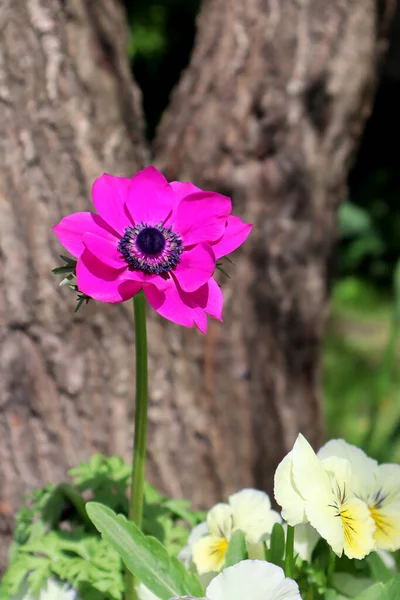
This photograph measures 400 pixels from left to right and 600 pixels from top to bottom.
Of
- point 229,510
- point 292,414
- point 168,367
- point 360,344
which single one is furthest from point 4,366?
point 360,344

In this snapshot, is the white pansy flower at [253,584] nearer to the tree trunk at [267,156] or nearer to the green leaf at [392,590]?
the green leaf at [392,590]

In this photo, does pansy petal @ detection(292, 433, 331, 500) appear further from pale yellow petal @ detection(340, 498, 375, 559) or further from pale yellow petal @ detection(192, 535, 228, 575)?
pale yellow petal @ detection(192, 535, 228, 575)

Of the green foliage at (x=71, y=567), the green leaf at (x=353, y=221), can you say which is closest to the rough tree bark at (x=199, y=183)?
the green foliage at (x=71, y=567)

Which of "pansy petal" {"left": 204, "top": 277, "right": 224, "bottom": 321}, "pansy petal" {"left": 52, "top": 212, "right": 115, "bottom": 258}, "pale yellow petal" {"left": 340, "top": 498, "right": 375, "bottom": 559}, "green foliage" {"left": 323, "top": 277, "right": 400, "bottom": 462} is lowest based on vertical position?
"green foliage" {"left": 323, "top": 277, "right": 400, "bottom": 462}

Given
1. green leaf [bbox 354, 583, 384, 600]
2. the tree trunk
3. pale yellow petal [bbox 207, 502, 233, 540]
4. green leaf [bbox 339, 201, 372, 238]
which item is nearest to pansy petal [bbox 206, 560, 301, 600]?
green leaf [bbox 354, 583, 384, 600]

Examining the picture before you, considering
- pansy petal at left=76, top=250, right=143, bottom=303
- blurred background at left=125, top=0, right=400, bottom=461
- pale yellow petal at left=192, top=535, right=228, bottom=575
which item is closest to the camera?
pansy petal at left=76, top=250, right=143, bottom=303

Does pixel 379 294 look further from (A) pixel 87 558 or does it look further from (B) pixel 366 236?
(A) pixel 87 558

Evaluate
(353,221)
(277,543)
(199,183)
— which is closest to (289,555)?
(277,543)
